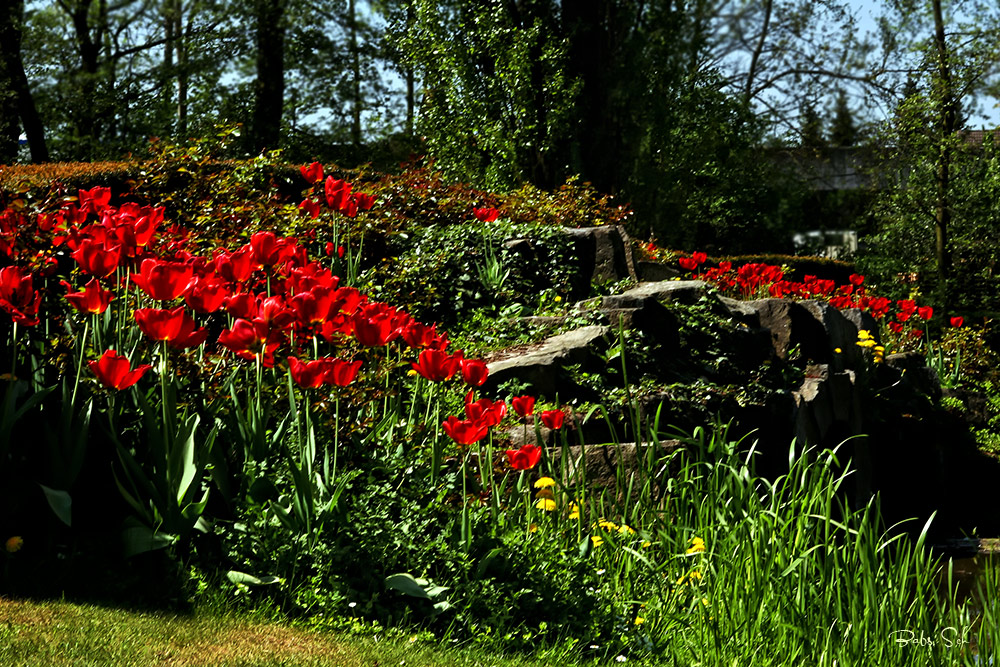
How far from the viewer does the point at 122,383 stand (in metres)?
3.03

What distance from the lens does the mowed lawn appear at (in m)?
2.65

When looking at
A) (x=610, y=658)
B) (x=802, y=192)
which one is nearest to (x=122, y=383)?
(x=610, y=658)

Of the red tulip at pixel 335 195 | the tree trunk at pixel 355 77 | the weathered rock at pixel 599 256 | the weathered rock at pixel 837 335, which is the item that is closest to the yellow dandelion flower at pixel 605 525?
the red tulip at pixel 335 195

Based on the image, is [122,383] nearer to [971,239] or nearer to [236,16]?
[971,239]

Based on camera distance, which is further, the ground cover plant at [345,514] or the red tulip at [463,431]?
the red tulip at [463,431]

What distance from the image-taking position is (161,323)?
306 cm

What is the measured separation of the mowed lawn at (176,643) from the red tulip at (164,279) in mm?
1013

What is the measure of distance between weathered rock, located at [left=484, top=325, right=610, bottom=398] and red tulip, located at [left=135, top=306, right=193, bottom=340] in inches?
99.7

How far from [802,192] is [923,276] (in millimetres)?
13793

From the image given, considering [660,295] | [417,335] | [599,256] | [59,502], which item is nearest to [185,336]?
[59,502]

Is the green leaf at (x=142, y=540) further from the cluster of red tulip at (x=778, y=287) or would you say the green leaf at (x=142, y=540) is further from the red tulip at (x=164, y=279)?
the cluster of red tulip at (x=778, y=287)

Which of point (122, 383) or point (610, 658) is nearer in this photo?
point (122, 383)

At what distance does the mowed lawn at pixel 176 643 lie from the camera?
8.70 feet

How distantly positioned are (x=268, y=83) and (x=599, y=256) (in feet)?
39.6
